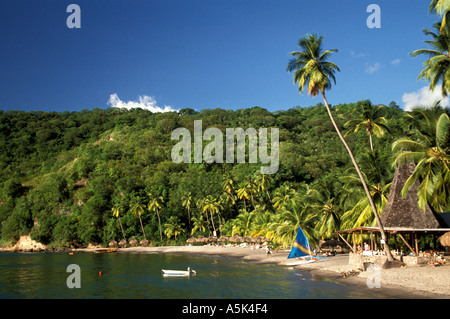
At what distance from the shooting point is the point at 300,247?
36219 millimetres

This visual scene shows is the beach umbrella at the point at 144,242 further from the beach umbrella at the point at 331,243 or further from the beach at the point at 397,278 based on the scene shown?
the beach umbrella at the point at 331,243

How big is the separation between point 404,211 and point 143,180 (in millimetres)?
72701

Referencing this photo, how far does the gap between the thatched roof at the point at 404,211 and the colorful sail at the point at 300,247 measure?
9174 millimetres

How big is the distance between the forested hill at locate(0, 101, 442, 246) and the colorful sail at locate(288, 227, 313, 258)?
3.82 metres

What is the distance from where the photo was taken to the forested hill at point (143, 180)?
235 feet

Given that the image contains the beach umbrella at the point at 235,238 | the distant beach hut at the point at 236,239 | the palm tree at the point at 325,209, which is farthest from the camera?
the beach umbrella at the point at 235,238

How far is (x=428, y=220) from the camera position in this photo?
86.6 feet

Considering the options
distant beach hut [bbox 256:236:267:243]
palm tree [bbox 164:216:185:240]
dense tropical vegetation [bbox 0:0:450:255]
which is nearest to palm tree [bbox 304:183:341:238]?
dense tropical vegetation [bbox 0:0:450:255]

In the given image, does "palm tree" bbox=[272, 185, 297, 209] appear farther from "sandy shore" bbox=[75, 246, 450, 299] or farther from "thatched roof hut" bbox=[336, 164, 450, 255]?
→ "thatched roof hut" bbox=[336, 164, 450, 255]

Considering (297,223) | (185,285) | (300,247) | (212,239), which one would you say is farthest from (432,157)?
(212,239)

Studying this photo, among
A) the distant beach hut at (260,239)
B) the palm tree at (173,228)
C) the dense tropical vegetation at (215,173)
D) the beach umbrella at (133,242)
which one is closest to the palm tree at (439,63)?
the dense tropical vegetation at (215,173)
